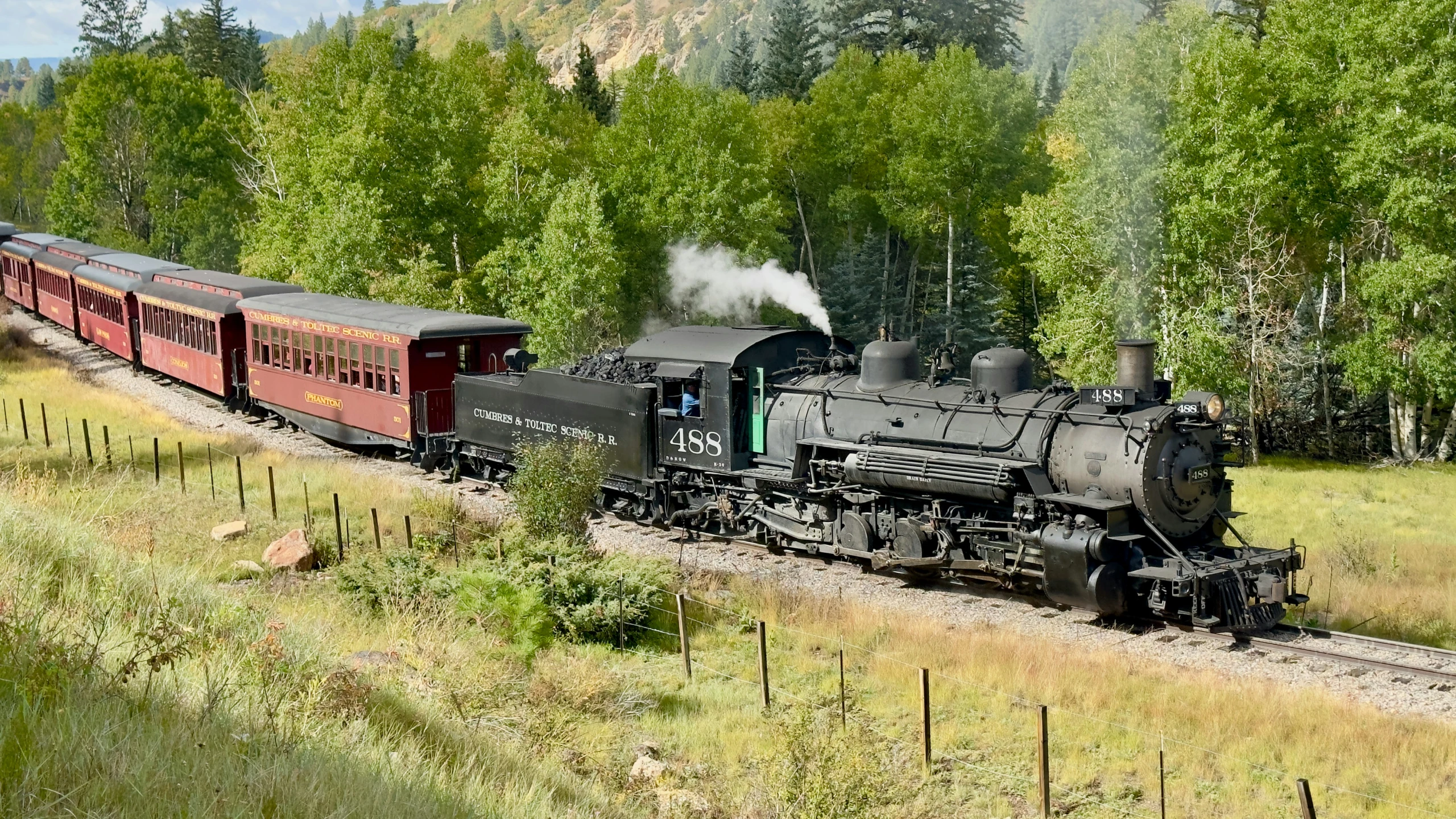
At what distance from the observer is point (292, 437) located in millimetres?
26016

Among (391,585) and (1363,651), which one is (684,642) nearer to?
(391,585)

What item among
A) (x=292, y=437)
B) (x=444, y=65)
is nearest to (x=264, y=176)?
(x=444, y=65)

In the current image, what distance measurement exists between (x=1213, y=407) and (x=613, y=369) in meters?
9.65

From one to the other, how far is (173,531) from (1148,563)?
12719 millimetres

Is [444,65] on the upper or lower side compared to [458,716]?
upper

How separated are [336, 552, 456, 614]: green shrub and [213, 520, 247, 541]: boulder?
3249 millimetres

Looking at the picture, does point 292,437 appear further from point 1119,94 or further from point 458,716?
point 1119,94

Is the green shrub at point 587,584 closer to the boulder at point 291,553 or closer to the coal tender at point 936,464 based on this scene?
the boulder at point 291,553

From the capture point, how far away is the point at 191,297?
29.4 m

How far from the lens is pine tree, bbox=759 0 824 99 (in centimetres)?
5631

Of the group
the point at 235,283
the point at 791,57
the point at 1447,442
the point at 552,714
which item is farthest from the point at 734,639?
the point at 791,57

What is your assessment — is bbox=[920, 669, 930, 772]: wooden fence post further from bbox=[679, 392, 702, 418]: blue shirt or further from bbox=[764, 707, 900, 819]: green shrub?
bbox=[679, 392, 702, 418]: blue shirt

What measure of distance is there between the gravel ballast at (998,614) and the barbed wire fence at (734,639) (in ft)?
5.79

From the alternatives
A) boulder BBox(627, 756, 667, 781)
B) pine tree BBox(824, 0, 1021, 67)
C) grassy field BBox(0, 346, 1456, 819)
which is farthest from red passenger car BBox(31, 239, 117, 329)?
boulder BBox(627, 756, 667, 781)
